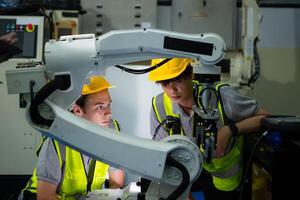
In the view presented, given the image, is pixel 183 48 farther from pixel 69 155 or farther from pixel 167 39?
pixel 69 155

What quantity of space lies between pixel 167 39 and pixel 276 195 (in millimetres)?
849

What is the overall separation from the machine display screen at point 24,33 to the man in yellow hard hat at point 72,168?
47.4 inches

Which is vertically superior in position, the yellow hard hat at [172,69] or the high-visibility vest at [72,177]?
the yellow hard hat at [172,69]

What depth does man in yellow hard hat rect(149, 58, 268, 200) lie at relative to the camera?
1738mm

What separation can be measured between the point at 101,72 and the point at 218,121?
766 mm

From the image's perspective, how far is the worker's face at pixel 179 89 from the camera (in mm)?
1863

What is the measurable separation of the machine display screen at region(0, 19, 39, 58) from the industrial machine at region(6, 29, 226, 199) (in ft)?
6.15

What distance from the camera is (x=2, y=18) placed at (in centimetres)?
286

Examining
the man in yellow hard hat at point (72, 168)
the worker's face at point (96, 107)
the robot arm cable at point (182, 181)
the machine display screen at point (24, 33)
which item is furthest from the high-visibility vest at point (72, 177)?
the machine display screen at point (24, 33)

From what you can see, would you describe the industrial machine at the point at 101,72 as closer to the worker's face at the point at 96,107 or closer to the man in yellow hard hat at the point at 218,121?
the man in yellow hard hat at the point at 218,121

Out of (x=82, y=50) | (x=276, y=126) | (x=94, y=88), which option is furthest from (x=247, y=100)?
(x=82, y=50)

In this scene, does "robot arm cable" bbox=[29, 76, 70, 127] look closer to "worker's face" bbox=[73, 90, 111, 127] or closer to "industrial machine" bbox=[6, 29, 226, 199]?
"industrial machine" bbox=[6, 29, 226, 199]

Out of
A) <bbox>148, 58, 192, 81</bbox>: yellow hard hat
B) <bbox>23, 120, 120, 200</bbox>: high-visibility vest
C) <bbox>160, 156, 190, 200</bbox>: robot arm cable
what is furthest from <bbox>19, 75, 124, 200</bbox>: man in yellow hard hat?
<bbox>160, 156, 190, 200</bbox>: robot arm cable

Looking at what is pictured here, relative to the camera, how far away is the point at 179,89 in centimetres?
190
